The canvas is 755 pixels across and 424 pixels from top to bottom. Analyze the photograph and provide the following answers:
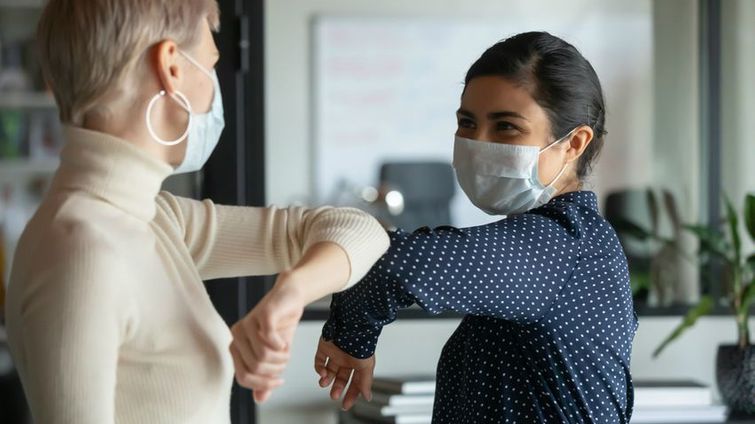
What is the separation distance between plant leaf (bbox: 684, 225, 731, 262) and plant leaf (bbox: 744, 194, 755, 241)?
124 mm

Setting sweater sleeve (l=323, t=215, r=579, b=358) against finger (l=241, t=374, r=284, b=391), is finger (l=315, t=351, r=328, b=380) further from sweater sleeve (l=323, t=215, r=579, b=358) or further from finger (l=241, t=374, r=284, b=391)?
finger (l=241, t=374, r=284, b=391)

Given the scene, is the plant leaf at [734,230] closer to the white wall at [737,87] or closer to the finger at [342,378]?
the white wall at [737,87]

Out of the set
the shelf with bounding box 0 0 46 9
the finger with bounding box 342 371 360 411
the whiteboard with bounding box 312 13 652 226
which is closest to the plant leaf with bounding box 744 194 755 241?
the whiteboard with bounding box 312 13 652 226

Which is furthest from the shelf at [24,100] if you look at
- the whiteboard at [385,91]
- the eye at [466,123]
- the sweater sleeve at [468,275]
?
the sweater sleeve at [468,275]

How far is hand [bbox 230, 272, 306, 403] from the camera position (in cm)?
89

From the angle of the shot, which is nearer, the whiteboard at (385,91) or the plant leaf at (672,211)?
the whiteboard at (385,91)

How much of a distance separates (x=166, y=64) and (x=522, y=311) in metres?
0.49

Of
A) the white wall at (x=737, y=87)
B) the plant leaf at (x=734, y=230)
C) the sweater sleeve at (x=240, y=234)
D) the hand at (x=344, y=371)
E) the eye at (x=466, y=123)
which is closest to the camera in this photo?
the sweater sleeve at (x=240, y=234)

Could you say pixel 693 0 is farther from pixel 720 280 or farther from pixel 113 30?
pixel 113 30

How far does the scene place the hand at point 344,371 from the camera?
4.34 ft

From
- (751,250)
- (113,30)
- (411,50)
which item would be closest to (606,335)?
(113,30)

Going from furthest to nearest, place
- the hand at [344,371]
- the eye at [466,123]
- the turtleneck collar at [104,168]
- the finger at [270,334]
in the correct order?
the eye at [466,123]
the hand at [344,371]
the turtleneck collar at [104,168]
the finger at [270,334]

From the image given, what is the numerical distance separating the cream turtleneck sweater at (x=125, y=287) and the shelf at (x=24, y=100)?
90.0 inches

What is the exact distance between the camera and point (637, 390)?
282 centimetres
